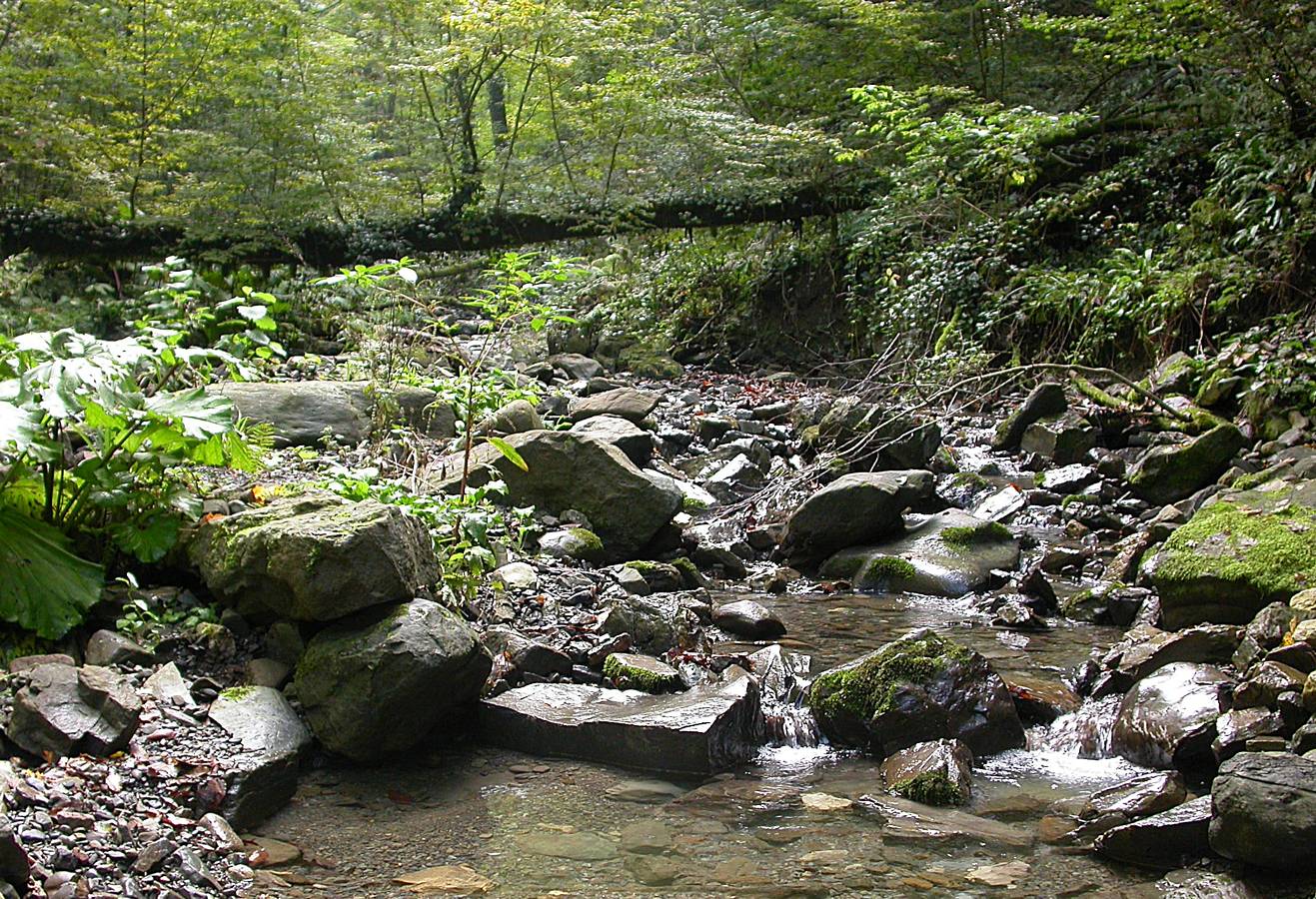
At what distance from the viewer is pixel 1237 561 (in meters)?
4.99

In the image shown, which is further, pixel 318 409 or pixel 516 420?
pixel 516 420

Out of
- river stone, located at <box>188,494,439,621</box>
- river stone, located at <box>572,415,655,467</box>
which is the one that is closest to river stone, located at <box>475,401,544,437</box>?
river stone, located at <box>572,415,655,467</box>

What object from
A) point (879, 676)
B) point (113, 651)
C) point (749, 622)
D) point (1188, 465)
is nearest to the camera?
point (113, 651)

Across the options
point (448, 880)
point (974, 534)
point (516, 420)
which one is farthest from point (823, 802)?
point (516, 420)

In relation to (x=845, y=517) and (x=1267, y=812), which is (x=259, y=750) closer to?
(x=1267, y=812)

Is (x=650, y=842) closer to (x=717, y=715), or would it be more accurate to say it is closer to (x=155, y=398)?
(x=717, y=715)

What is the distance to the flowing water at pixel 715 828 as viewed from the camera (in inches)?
126

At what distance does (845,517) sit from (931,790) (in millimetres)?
3630

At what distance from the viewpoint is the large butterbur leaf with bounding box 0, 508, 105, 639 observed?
380 centimetres

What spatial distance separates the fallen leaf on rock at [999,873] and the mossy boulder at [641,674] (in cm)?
168

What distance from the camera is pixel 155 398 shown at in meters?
4.09

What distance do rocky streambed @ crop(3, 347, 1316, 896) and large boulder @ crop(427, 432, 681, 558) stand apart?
0.20 meters

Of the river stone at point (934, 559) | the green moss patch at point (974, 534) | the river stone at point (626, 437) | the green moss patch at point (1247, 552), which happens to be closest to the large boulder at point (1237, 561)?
the green moss patch at point (1247, 552)

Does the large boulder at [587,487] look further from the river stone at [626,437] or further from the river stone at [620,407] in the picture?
the river stone at [620,407]
